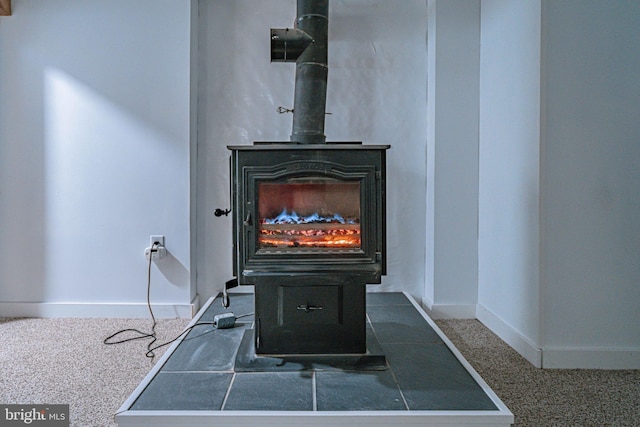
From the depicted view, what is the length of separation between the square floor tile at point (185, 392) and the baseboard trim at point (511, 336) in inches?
52.2

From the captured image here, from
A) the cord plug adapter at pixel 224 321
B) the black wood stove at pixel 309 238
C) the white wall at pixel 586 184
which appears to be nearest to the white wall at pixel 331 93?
the cord plug adapter at pixel 224 321

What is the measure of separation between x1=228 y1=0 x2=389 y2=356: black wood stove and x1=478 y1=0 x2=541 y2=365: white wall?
2.53 feet

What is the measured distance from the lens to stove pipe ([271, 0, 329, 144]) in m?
1.97

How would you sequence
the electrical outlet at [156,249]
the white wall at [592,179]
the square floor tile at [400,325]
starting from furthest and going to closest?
1. the electrical outlet at [156,249]
2. the square floor tile at [400,325]
3. the white wall at [592,179]

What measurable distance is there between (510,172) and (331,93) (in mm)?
1150

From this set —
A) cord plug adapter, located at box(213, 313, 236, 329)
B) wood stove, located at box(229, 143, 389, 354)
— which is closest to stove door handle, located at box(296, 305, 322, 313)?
wood stove, located at box(229, 143, 389, 354)

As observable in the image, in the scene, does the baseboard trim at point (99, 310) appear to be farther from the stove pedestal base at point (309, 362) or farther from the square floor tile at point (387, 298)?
the square floor tile at point (387, 298)

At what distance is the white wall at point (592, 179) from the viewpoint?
1.90m

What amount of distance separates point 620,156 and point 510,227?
0.56m

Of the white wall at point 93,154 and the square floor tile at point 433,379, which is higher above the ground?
the white wall at point 93,154

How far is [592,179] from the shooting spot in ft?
6.28

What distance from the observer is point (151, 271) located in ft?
8.50

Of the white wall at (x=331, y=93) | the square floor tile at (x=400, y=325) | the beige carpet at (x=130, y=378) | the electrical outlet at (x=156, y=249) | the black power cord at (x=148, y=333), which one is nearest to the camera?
the beige carpet at (x=130, y=378)

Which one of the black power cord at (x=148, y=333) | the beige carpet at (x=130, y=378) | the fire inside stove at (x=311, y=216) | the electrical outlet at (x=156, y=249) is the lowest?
the beige carpet at (x=130, y=378)
